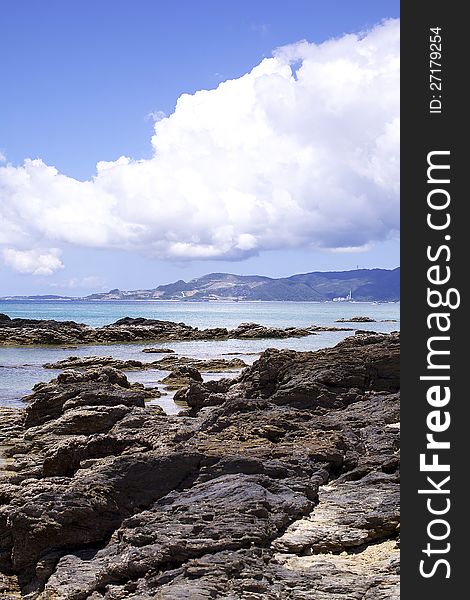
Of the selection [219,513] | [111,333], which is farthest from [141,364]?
[219,513]

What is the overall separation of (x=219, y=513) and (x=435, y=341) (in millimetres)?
3812

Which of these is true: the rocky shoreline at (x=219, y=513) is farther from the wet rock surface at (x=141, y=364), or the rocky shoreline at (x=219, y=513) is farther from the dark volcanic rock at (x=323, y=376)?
the wet rock surface at (x=141, y=364)

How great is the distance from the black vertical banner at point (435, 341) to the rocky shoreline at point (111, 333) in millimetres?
59777

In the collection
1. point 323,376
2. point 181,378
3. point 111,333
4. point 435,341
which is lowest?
point 181,378

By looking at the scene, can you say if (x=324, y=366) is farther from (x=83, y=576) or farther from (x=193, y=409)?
(x=83, y=576)

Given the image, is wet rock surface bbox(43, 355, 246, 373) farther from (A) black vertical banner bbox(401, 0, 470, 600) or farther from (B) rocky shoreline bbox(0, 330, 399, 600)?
(A) black vertical banner bbox(401, 0, 470, 600)

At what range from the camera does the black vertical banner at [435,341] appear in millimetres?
4961

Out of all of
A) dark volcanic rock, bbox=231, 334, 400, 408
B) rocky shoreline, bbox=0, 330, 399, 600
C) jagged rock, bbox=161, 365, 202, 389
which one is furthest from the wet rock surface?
rocky shoreline, bbox=0, 330, 399, 600

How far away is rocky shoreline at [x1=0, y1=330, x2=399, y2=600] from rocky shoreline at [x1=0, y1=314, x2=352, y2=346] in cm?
5098


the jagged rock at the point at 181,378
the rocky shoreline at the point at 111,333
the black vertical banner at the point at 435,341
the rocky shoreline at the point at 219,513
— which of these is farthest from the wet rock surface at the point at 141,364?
the black vertical banner at the point at 435,341

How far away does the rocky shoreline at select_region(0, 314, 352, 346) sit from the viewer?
62594mm

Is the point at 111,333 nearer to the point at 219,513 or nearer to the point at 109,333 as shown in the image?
the point at 109,333

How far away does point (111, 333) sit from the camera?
224 feet

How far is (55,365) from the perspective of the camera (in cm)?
3953
